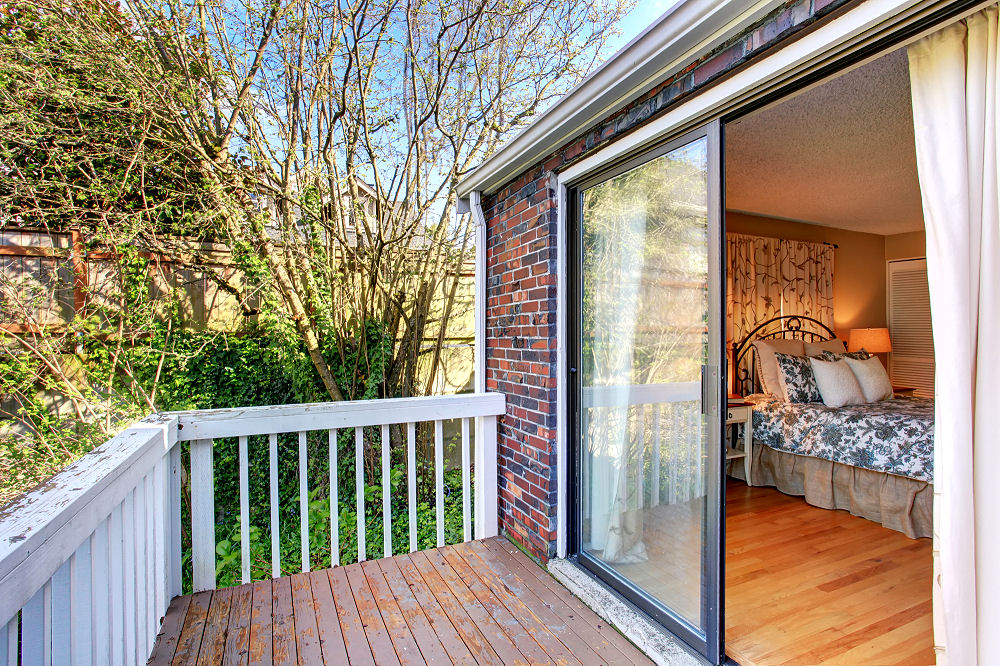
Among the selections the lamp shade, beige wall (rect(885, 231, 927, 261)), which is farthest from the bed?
beige wall (rect(885, 231, 927, 261))

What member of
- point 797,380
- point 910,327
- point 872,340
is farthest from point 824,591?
point 910,327

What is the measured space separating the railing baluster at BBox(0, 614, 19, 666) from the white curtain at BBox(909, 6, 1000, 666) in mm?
1976

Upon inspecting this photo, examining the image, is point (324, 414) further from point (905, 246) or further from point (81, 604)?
point (905, 246)

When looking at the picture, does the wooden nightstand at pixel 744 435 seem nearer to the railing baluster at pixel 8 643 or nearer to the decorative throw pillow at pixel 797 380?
the decorative throw pillow at pixel 797 380

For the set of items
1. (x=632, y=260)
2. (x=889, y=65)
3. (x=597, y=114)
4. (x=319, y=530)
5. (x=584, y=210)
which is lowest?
(x=319, y=530)

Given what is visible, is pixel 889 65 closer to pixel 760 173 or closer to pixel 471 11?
pixel 760 173

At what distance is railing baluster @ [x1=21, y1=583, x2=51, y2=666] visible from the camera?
976 millimetres

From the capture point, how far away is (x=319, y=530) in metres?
4.05

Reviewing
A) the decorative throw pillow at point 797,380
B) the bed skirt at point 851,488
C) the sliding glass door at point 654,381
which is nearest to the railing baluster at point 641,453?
the sliding glass door at point 654,381

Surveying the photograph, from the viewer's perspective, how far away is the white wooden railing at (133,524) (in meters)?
0.98

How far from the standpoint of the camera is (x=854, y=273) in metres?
5.63

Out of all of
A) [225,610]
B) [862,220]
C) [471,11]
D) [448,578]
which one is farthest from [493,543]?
[862,220]

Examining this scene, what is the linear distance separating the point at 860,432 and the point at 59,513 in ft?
13.1

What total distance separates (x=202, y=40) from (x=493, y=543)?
4.24m
